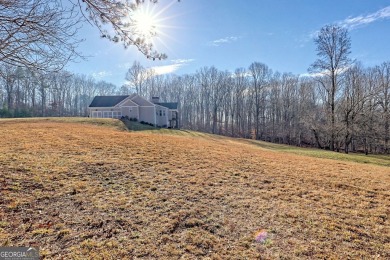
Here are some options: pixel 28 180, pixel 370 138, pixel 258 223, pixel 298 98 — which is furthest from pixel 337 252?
pixel 298 98

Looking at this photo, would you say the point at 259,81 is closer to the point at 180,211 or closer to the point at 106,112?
the point at 106,112

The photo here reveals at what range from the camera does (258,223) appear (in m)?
3.90

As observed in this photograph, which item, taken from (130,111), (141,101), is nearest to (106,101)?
(130,111)

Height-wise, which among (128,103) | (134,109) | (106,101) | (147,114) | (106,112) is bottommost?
(147,114)

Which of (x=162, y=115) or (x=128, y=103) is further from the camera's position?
(x=162, y=115)

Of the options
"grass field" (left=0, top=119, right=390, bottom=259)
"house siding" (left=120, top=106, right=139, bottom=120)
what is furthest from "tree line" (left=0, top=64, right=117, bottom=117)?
"grass field" (left=0, top=119, right=390, bottom=259)

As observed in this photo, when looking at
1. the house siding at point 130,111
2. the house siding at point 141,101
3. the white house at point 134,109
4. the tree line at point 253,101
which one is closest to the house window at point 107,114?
the white house at point 134,109

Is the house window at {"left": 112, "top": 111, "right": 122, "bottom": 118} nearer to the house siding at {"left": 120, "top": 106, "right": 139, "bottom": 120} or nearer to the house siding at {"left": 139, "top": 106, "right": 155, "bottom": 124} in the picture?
the house siding at {"left": 120, "top": 106, "right": 139, "bottom": 120}

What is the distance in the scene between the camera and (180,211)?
163 inches

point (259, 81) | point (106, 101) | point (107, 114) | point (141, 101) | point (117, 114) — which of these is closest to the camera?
point (141, 101)

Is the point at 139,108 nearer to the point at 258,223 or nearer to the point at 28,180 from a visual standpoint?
the point at 28,180

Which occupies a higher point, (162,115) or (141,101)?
(141,101)

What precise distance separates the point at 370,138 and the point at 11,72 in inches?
1407

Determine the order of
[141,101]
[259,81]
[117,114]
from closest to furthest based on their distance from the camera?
1. [141,101]
2. [117,114]
3. [259,81]
